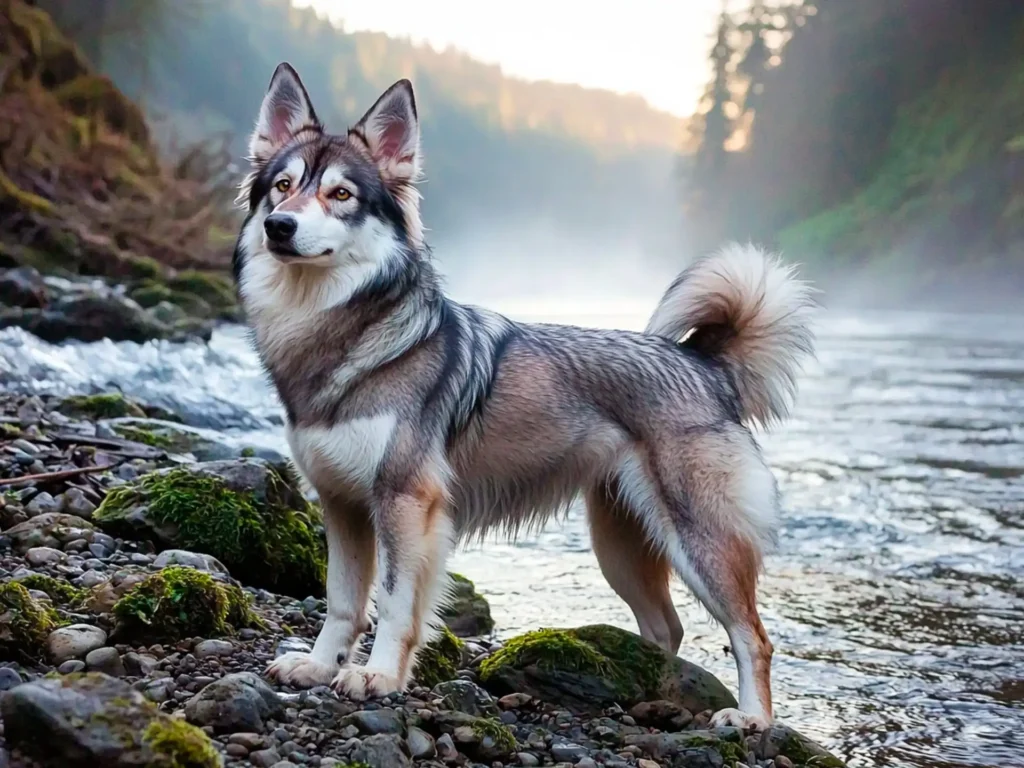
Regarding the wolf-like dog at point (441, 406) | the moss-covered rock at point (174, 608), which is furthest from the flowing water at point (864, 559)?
the moss-covered rock at point (174, 608)

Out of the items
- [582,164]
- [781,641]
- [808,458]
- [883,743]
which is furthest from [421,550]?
[582,164]

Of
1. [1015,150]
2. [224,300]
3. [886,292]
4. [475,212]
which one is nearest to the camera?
[224,300]

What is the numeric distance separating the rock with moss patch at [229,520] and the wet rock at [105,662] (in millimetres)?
1092

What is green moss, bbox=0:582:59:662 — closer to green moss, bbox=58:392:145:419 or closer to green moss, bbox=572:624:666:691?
green moss, bbox=572:624:666:691

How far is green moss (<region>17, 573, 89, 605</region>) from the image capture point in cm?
293

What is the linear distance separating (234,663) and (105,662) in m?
0.40

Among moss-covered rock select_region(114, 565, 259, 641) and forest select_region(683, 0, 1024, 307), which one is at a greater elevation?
forest select_region(683, 0, 1024, 307)

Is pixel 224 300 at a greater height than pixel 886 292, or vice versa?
pixel 886 292

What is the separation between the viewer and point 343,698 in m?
2.74

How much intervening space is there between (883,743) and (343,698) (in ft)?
6.14

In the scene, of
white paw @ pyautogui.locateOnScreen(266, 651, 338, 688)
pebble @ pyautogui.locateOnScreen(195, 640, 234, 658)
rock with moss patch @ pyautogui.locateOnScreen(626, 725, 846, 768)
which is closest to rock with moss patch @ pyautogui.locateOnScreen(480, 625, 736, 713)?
rock with moss patch @ pyautogui.locateOnScreen(626, 725, 846, 768)

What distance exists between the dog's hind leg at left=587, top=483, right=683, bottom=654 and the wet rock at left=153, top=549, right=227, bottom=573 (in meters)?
1.39

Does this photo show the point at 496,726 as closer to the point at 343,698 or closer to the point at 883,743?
the point at 343,698

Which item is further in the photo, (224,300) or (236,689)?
(224,300)
